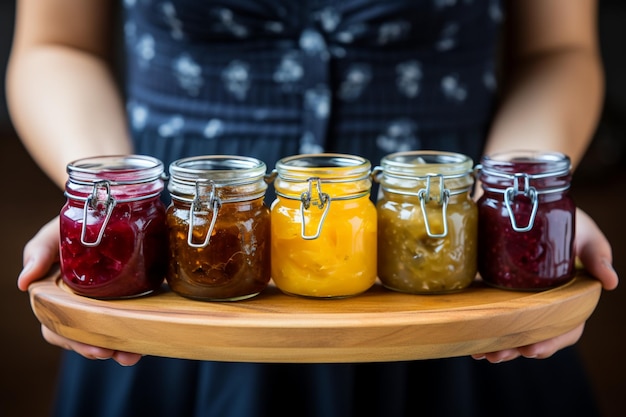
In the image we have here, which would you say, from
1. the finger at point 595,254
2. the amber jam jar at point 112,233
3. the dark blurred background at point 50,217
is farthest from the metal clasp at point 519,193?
the dark blurred background at point 50,217

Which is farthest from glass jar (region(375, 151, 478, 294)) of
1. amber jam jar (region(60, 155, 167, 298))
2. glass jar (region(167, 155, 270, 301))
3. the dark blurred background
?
the dark blurred background

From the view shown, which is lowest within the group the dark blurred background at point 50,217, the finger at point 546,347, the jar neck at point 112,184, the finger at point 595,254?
the dark blurred background at point 50,217

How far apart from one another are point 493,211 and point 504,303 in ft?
0.36

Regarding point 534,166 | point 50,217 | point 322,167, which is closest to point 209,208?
point 322,167

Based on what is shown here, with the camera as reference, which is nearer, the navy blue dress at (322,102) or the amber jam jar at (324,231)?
the amber jam jar at (324,231)

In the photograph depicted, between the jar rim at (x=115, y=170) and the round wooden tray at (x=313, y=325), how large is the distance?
13cm

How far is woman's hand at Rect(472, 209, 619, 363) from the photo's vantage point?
0.84 meters

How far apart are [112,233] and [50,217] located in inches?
99.3

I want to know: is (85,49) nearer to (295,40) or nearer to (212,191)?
(295,40)

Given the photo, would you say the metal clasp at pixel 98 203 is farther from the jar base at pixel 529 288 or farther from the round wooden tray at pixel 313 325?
the jar base at pixel 529 288

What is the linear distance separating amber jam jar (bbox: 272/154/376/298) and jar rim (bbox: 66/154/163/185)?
0.46 ft

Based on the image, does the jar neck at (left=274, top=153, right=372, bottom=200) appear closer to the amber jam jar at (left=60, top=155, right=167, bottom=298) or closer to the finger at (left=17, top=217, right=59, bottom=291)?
the amber jam jar at (left=60, top=155, right=167, bottom=298)

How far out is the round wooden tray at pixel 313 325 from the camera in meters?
0.78

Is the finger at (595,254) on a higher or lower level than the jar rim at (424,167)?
lower
